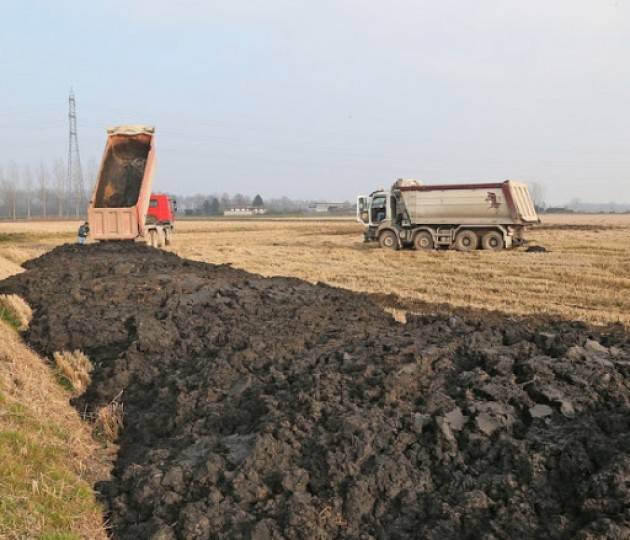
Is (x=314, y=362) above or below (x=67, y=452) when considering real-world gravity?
above

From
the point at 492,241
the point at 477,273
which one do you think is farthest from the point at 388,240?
the point at 477,273

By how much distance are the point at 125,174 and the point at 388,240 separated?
10008 mm

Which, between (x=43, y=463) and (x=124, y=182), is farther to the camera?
(x=124, y=182)

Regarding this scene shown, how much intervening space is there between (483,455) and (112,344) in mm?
4769

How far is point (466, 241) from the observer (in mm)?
21688

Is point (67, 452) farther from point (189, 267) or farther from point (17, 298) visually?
point (189, 267)

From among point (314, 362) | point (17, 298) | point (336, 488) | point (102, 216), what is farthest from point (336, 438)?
point (102, 216)

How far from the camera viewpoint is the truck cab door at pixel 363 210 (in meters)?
24.4

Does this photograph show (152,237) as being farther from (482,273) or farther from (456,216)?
(482,273)

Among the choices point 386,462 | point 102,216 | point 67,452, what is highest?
point 102,216

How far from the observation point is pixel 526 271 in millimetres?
15797

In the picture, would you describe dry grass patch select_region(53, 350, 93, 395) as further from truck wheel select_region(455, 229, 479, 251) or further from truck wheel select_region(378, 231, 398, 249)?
truck wheel select_region(378, 231, 398, 249)

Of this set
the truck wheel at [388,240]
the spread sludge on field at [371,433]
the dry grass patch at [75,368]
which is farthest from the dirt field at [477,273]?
the dry grass patch at [75,368]

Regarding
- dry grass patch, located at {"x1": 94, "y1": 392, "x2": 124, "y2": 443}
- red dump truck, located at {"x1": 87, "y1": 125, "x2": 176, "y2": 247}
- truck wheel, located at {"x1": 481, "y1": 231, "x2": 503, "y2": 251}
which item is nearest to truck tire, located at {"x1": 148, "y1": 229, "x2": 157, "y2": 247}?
red dump truck, located at {"x1": 87, "y1": 125, "x2": 176, "y2": 247}
